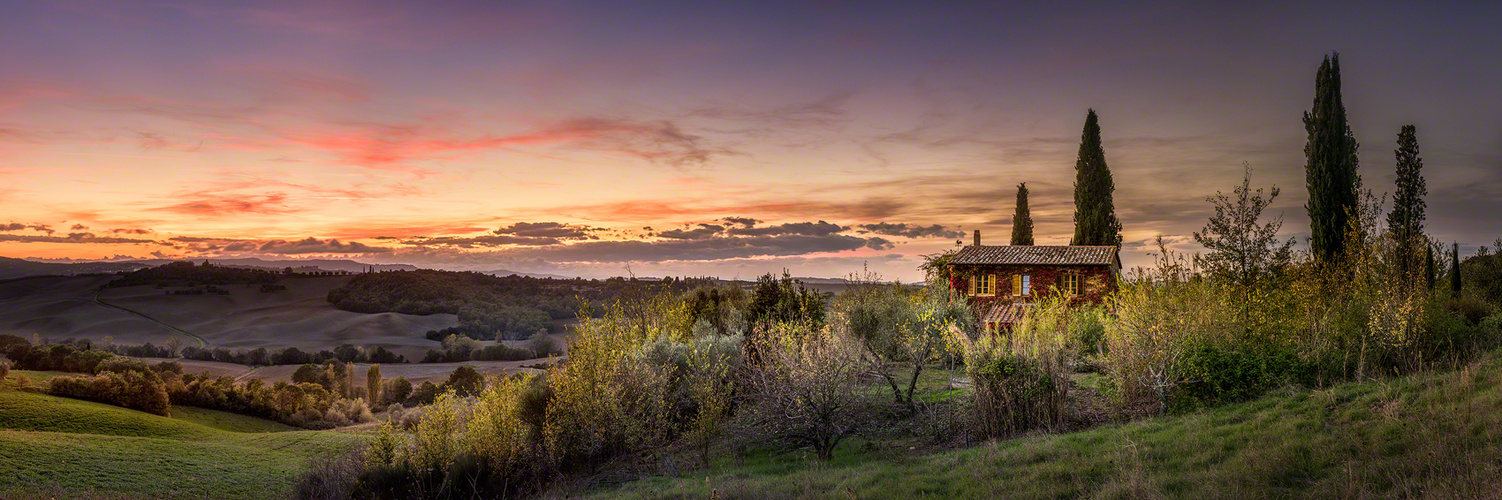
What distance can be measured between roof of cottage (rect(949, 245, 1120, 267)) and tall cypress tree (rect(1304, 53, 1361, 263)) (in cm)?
759

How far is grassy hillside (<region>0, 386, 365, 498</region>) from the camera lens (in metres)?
16.1

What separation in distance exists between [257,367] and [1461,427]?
228ft

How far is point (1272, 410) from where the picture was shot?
952cm

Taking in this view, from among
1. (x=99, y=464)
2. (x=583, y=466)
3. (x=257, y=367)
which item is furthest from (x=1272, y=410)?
(x=257, y=367)

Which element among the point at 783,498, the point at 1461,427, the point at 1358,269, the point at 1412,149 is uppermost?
the point at 1412,149

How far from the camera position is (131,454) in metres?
18.8

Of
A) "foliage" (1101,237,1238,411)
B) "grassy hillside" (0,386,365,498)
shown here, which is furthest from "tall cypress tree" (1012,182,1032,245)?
"grassy hillside" (0,386,365,498)

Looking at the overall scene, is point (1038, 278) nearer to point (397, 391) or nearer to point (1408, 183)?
point (1408, 183)

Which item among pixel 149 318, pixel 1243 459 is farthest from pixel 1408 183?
pixel 149 318

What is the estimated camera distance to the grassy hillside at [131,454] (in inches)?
634

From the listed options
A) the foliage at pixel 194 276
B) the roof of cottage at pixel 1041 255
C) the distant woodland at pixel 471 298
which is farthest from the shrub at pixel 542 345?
the foliage at pixel 194 276

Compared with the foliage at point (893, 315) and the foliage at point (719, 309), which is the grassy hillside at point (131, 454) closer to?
the foliage at point (719, 309)

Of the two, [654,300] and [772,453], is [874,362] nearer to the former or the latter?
[772,453]

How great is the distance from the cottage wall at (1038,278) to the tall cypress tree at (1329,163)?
24.9ft
